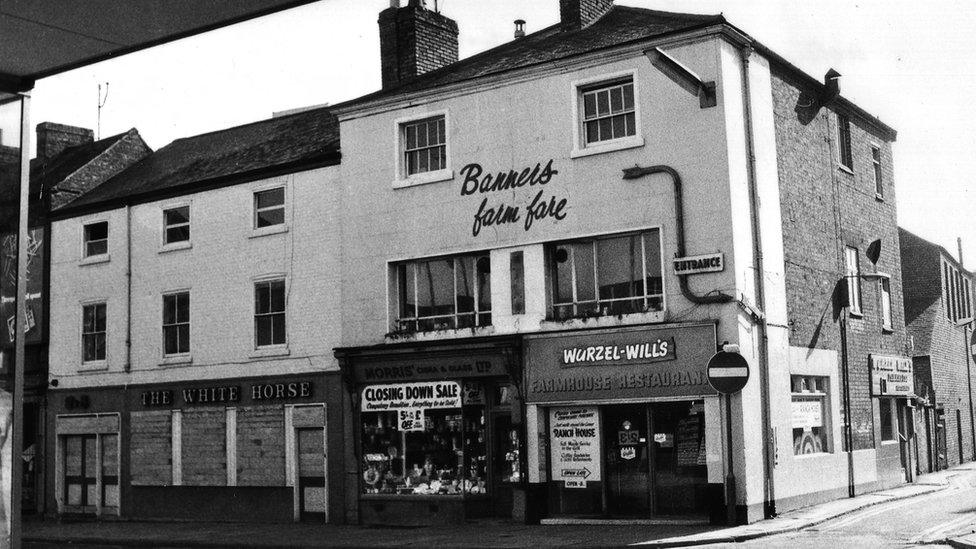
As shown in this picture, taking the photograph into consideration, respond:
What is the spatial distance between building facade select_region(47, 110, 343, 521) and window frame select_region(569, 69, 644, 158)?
6.02 meters

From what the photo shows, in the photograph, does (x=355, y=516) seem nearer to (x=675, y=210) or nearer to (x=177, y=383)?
(x=177, y=383)

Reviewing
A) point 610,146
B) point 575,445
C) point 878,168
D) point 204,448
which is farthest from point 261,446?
point 878,168

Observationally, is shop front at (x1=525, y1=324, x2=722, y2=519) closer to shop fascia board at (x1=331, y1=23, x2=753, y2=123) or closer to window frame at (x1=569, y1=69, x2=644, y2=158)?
window frame at (x1=569, y1=69, x2=644, y2=158)

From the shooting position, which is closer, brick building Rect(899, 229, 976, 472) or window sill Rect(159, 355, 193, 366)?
window sill Rect(159, 355, 193, 366)

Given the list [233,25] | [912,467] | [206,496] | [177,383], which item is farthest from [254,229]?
[233,25]

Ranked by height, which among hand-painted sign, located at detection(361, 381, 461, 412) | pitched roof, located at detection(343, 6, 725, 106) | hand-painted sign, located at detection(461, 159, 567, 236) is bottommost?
hand-painted sign, located at detection(361, 381, 461, 412)

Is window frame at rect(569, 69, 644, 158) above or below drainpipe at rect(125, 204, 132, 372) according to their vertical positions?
above

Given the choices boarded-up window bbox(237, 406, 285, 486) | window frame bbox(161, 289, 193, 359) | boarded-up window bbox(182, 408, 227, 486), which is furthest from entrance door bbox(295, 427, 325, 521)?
window frame bbox(161, 289, 193, 359)

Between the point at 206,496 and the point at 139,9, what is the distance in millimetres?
22727

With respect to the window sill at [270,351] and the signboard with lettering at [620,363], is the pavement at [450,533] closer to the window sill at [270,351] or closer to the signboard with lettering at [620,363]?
the signboard with lettering at [620,363]

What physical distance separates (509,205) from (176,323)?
10.00 metres

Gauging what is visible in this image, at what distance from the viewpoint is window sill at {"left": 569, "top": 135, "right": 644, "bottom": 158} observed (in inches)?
801

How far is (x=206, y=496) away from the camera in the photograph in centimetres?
2578

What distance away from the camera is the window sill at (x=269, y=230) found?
25250 mm
